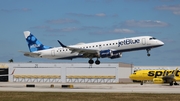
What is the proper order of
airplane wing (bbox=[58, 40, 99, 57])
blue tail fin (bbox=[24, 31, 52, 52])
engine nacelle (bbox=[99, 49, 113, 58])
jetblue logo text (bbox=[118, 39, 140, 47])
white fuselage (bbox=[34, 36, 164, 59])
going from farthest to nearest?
blue tail fin (bbox=[24, 31, 52, 52])
airplane wing (bbox=[58, 40, 99, 57])
engine nacelle (bbox=[99, 49, 113, 58])
white fuselage (bbox=[34, 36, 164, 59])
jetblue logo text (bbox=[118, 39, 140, 47])

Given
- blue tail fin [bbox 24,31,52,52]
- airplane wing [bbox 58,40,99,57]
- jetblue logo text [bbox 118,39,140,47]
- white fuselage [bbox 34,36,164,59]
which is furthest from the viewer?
blue tail fin [bbox 24,31,52,52]

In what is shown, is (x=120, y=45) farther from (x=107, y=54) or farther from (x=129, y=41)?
(x=107, y=54)

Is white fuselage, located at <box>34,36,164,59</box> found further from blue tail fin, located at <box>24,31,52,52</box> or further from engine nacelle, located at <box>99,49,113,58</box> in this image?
blue tail fin, located at <box>24,31,52,52</box>

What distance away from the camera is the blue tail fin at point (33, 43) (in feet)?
299

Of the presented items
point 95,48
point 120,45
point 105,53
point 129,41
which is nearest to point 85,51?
point 95,48

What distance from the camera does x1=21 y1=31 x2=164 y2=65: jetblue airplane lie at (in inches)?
3054

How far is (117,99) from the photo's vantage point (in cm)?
5431

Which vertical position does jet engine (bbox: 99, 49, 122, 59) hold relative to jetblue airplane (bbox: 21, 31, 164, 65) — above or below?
below

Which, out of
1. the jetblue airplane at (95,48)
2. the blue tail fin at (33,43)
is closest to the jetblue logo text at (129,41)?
the jetblue airplane at (95,48)

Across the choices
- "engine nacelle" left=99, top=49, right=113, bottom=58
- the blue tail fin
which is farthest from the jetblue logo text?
the blue tail fin

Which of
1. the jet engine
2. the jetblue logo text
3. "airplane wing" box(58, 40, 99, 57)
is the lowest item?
the jet engine

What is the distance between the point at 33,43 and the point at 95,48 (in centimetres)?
1640

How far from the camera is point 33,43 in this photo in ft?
306

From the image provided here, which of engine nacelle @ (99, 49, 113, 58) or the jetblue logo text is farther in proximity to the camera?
engine nacelle @ (99, 49, 113, 58)
